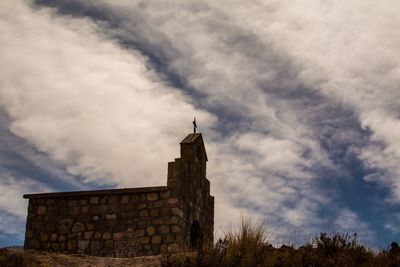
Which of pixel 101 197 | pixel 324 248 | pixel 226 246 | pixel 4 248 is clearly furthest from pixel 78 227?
pixel 324 248

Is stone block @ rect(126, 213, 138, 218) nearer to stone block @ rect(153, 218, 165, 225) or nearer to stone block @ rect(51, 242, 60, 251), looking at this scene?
stone block @ rect(153, 218, 165, 225)

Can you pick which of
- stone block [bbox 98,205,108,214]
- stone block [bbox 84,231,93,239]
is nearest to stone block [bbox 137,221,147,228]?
stone block [bbox 98,205,108,214]

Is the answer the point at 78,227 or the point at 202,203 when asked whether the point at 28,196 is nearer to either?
the point at 78,227

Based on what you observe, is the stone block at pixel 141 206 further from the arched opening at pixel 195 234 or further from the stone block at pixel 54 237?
the stone block at pixel 54 237

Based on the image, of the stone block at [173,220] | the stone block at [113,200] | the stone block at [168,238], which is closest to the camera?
the stone block at [168,238]

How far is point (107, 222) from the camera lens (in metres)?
17.9

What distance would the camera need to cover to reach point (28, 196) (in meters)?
18.9

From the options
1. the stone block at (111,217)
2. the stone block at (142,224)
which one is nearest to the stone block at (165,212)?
the stone block at (142,224)

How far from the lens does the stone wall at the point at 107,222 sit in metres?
17.3

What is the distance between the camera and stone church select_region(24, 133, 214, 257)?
1736cm

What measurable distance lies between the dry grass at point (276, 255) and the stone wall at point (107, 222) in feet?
17.7

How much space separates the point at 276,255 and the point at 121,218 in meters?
7.75

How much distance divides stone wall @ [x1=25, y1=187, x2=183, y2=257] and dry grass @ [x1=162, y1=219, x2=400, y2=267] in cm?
539

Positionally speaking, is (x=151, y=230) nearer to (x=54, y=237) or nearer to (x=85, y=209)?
(x=85, y=209)
